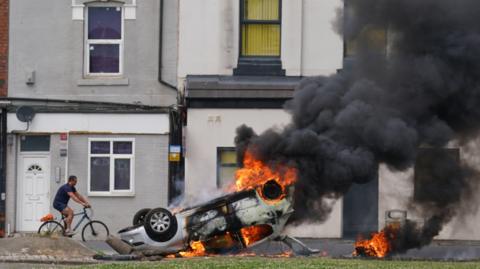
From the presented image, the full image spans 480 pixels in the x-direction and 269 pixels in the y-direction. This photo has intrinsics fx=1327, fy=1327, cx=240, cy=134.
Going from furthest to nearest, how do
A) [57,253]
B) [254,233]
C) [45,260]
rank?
[57,253] < [45,260] < [254,233]

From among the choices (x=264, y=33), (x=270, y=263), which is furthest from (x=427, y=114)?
(x=264, y=33)

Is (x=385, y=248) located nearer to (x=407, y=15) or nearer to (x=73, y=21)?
(x=407, y=15)

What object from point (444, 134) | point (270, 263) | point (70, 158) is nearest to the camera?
point (270, 263)

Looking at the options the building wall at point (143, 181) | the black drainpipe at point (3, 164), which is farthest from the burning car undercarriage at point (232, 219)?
the black drainpipe at point (3, 164)

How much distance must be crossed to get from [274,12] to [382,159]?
1078 cm

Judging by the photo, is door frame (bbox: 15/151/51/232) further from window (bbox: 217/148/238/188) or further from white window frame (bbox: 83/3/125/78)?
window (bbox: 217/148/238/188)

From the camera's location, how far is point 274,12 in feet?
109

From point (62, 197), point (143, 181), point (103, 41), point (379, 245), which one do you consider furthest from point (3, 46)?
point (379, 245)

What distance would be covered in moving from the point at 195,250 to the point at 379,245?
343 centimetres

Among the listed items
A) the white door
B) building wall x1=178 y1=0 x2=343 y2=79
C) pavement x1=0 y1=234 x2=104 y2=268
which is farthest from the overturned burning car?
the white door

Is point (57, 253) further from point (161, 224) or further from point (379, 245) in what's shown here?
point (379, 245)

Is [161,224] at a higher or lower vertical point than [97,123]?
lower

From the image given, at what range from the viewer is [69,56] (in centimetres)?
3331

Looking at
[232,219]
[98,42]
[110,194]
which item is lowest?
[232,219]
